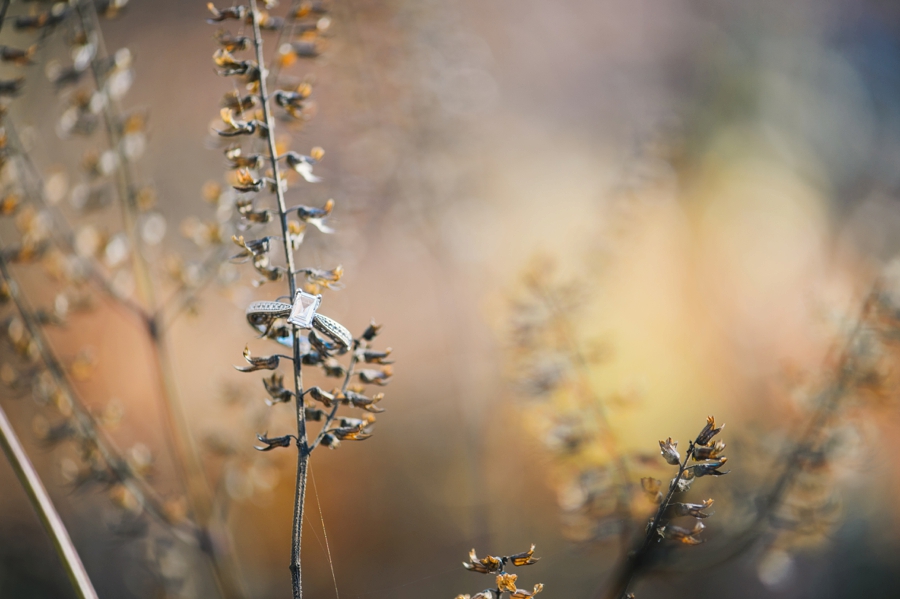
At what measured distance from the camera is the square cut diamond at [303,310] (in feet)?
0.82

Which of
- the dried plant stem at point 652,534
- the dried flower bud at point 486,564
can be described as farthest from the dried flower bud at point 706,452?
the dried flower bud at point 486,564

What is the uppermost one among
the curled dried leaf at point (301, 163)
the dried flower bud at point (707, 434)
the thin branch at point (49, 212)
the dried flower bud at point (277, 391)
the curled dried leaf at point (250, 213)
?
the thin branch at point (49, 212)

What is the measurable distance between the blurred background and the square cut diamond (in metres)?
0.32

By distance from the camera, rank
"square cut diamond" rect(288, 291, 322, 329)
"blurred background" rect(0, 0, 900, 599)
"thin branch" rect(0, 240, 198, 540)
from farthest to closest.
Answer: "blurred background" rect(0, 0, 900, 599) → "thin branch" rect(0, 240, 198, 540) → "square cut diamond" rect(288, 291, 322, 329)

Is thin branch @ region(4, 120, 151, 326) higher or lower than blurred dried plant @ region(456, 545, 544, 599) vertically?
higher

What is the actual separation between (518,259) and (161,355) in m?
0.75

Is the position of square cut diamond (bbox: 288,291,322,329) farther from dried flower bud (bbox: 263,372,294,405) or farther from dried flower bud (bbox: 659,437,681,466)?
dried flower bud (bbox: 659,437,681,466)

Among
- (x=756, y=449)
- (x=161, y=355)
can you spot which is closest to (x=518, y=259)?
(x=756, y=449)

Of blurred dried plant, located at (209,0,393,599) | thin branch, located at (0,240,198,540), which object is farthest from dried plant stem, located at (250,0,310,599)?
thin branch, located at (0,240,198,540)

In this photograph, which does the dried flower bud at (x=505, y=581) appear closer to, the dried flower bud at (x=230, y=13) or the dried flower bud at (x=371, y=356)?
the dried flower bud at (x=371, y=356)

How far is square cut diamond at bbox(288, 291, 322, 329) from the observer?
0.25 meters

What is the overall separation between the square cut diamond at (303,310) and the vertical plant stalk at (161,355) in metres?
0.29

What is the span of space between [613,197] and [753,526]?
428mm

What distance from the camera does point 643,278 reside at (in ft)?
3.79
